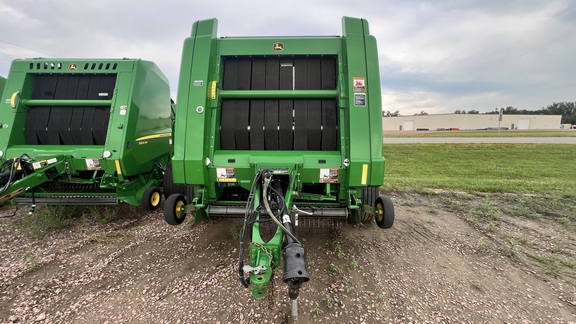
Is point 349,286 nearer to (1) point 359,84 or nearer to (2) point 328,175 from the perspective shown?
(2) point 328,175

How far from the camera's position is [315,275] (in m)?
2.96

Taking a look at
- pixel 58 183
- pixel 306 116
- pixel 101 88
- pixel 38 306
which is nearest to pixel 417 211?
pixel 306 116

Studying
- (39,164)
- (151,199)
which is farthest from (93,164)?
(151,199)

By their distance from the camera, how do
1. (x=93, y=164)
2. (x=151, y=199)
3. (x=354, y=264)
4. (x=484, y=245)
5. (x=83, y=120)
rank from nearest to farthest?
(x=354, y=264) < (x=484, y=245) < (x=93, y=164) < (x=83, y=120) < (x=151, y=199)

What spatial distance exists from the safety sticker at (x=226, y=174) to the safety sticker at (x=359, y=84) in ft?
5.30

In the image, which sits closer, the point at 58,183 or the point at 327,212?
the point at 327,212

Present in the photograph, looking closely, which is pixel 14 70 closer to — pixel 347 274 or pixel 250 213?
pixel 250 213

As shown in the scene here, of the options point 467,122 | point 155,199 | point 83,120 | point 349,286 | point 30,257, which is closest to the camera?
point 349,286

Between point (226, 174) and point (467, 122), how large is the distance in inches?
2967

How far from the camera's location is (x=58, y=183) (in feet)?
15.1

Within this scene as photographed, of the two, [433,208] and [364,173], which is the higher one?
[364,173]

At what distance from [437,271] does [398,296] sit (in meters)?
0.75

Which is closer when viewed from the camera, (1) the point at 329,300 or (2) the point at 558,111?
(1) the point at 329,300

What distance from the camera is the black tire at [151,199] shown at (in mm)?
4641
